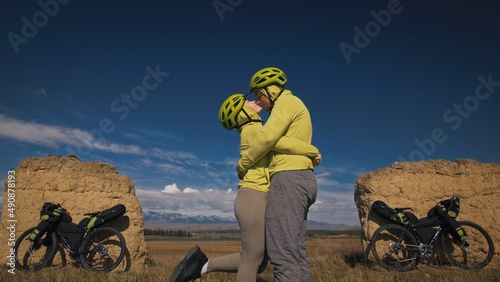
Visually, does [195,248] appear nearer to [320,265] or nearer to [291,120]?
[291,120]

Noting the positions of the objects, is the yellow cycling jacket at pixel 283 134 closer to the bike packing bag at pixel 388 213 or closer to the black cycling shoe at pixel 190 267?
the black cycling shoe at pixel 190 267

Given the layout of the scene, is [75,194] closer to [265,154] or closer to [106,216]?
[106,216]

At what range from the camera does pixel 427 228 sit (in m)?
6.66

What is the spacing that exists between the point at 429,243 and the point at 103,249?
6443mm

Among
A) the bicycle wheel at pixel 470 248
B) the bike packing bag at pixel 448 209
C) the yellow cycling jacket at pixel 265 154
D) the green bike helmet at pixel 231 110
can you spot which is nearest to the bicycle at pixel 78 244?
the green bike helmet at pixel 231 110

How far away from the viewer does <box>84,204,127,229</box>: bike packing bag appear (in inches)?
265

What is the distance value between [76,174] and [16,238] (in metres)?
1.74

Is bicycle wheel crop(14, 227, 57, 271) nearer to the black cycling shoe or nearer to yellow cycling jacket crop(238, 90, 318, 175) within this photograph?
the black cycling shoe

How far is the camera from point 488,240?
6.68m

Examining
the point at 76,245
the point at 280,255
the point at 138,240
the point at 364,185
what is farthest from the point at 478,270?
the point at 76,245

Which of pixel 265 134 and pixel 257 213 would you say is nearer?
pixel 265 134

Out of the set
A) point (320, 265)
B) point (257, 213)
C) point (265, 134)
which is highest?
point (265, 134)

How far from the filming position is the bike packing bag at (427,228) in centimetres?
659

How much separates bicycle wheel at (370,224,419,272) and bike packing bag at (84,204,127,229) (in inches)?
209
